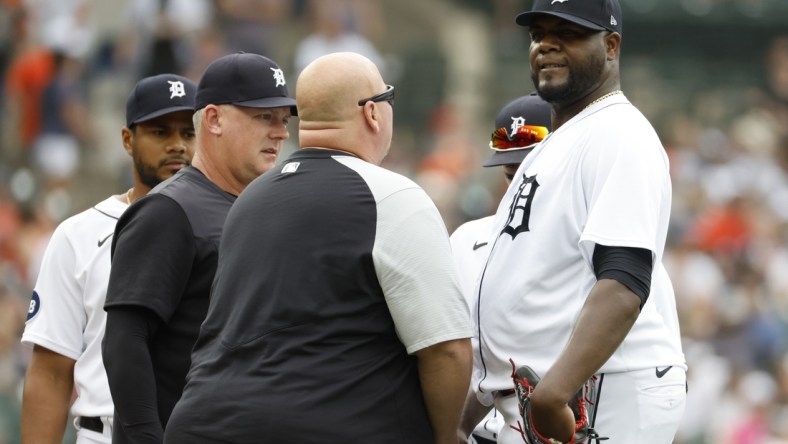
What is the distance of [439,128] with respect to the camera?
1684 centimetres

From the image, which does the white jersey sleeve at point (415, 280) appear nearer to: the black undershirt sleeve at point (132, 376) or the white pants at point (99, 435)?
the black undershirt sleeve at point (132, 376)

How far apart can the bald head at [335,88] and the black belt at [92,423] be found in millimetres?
1710

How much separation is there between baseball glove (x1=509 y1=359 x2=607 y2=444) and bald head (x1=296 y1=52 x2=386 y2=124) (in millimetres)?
965

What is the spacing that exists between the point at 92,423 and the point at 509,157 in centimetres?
199

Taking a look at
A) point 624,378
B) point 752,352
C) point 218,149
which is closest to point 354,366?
point 624,378

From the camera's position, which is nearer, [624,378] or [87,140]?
[624,378]

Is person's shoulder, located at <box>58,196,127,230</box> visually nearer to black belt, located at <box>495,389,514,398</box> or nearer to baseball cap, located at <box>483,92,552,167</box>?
baseball cap, located at <box>483,92,552,167</box>

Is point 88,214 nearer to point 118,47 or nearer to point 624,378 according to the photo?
point 624,378

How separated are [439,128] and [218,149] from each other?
12.3m

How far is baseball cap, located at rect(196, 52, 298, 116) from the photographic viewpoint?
4.65m

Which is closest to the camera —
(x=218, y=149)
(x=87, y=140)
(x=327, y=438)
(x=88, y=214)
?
(x=327, y=438)

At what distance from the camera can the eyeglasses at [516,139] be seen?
5.47 m

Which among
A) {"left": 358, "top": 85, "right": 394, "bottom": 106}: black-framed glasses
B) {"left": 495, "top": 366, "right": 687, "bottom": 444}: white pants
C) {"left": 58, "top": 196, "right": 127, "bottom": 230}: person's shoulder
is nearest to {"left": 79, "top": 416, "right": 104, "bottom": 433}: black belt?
{"left": 58, "top": 196, "right": 127, "bottom": 230}: person's shoulder

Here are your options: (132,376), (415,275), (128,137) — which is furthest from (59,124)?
(415,275)
